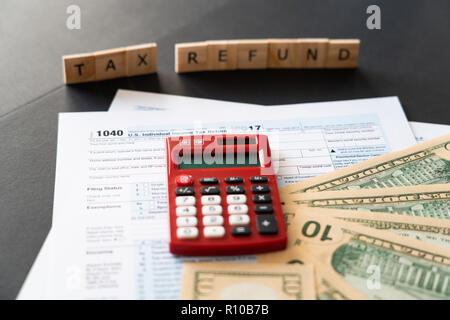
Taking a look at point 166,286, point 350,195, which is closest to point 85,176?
point 166,286

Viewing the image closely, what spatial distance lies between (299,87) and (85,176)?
1.06 feet

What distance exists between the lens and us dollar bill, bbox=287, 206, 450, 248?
625mm

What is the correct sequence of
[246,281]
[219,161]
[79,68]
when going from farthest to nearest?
1. [79,68]
2. [219,161]
3. [246,281]

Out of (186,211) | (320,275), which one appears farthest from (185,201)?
(320,275)

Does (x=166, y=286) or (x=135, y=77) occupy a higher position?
(x=135, y=77)

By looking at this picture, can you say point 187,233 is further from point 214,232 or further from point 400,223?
point 400,223

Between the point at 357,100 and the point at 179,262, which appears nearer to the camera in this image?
the point at 179,262

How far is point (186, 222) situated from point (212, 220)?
0.03 m

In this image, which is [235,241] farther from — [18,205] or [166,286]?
[18,205]

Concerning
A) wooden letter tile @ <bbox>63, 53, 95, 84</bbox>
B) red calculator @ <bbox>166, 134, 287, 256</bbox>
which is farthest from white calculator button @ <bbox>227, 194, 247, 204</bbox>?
wooden letter tile @ <bbox>63, 53, 95, 84</bbox>

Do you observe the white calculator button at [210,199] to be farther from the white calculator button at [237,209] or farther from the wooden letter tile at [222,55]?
the wooden letter tile at [222,55]

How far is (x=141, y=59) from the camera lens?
0.82 meters
